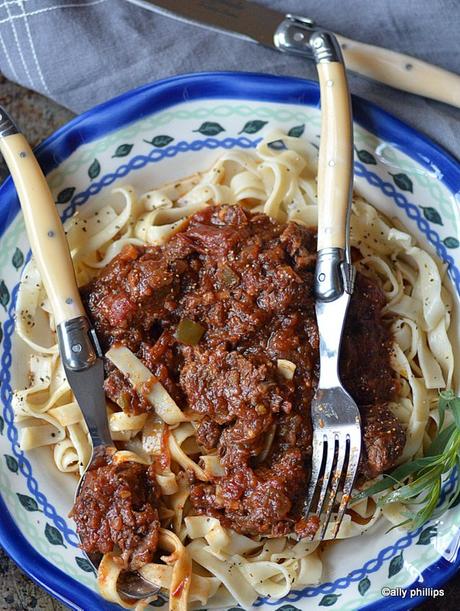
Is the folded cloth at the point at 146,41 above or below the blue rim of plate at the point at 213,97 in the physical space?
above

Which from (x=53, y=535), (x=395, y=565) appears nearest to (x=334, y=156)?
(x=395, y=565)

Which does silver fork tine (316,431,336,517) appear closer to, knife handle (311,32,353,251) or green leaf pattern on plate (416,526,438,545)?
green leaf pattern on plate (416,526,438,545)

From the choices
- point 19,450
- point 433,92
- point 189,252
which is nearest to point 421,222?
point 433,92

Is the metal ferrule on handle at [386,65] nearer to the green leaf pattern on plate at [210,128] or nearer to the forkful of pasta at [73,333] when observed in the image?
the green leaf pattern on plate at [210,128]

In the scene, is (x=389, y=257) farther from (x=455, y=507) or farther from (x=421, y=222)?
(x=455, y=507)

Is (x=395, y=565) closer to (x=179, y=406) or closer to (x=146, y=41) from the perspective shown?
(x=179, y=406)

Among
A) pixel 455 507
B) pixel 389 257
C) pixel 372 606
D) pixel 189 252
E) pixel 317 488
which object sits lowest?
pixel 372 606

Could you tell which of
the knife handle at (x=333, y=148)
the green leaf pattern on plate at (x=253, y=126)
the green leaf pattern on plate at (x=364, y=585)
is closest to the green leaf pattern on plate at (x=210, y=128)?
the green leaf pattern on plate at (x=253, y=126)
